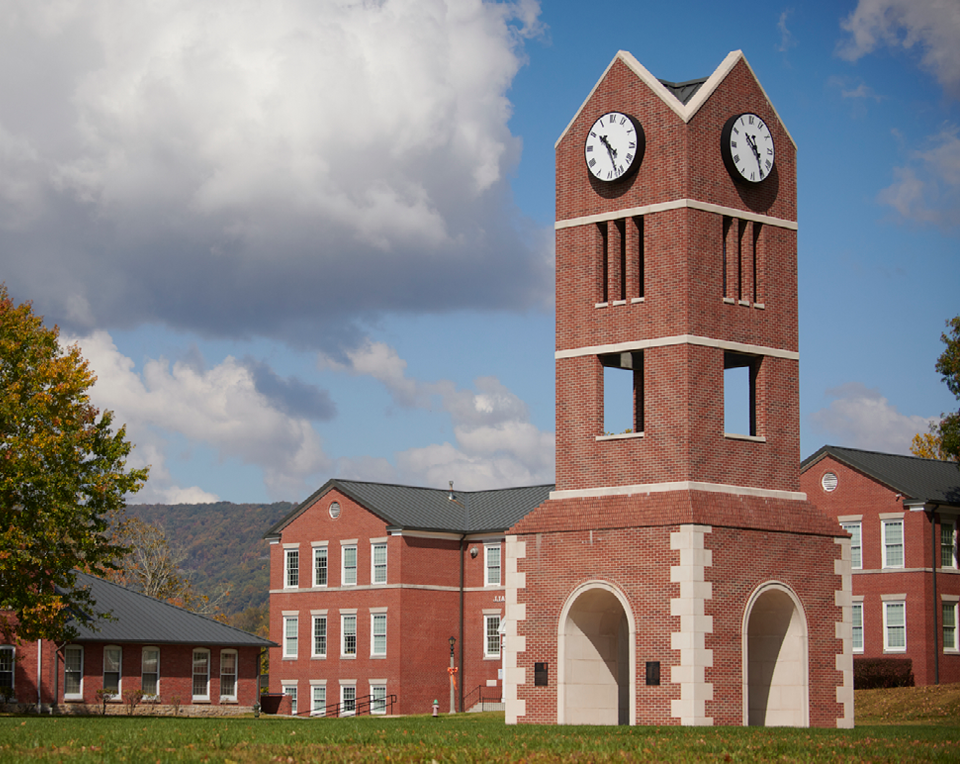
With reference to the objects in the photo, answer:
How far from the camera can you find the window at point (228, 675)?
204ft

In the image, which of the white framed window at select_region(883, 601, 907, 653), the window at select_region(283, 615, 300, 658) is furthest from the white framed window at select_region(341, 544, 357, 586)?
the white framed window at select_region(883, 601, 907, 653)

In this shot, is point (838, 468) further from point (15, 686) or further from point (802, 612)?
point (15, 686)

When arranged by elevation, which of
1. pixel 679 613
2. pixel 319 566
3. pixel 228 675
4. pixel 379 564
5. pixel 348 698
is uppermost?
pixel 379 564

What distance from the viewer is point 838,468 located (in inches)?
2319

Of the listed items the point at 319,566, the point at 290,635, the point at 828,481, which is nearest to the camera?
the point at 828,481

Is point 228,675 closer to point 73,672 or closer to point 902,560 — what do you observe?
point 73,672

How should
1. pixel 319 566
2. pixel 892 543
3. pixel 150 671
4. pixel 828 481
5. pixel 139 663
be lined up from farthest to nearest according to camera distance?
pixel 319 566 < pixel 828 481 < pixel 150 671 < pixel 139 663 < pixel 892 543

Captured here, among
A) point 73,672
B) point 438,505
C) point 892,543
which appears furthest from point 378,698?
point 892,543

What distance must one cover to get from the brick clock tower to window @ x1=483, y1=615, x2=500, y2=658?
33.6 meters

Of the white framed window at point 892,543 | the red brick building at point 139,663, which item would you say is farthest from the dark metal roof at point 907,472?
the red brick building at point 139,663

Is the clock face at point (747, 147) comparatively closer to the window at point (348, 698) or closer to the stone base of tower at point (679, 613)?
the stone base of tower at point (679, 613)

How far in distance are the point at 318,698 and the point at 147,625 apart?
1292 cm

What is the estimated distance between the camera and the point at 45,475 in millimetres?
41812

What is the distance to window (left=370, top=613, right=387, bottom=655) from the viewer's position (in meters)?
66.7
